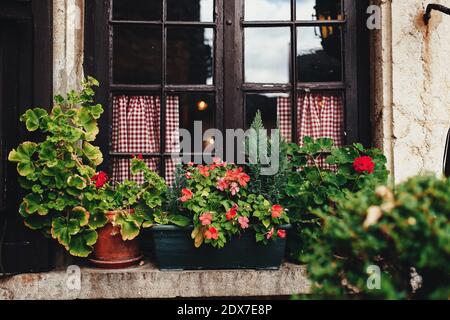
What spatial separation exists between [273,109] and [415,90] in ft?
3.15

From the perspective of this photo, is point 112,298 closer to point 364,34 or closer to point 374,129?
point 374,129

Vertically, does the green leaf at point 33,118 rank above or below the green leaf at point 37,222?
above

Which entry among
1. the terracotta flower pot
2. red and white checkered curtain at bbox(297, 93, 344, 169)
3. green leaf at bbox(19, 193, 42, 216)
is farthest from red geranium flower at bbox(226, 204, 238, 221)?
green leaf at bbox(19, 193, 42, 216)

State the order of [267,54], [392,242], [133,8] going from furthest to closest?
[133,8] < [267,54] < [392,242]

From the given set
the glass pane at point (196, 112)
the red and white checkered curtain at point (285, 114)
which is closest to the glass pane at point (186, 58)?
the glass pane at point (196, 112)

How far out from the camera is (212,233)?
7.89 feet

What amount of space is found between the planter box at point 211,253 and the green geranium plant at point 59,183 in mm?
411

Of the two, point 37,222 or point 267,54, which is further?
point 267,54

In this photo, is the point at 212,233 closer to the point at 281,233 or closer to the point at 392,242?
the point at 281,233

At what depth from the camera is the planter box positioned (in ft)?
8.37

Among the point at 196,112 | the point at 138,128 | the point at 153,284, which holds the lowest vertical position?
the point at 153,284

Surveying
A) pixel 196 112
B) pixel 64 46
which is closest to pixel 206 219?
pixel 196 112

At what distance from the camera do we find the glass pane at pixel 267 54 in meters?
3.08

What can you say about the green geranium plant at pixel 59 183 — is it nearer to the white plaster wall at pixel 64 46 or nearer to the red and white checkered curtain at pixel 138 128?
the white plaster wall at pixel 64 46
